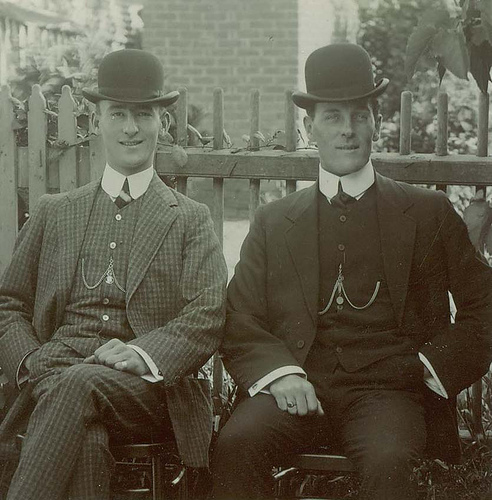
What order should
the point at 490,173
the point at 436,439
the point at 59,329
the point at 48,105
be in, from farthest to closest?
the point at 48,105, the point at 490,173, the point at 59,329, the point at 436,439

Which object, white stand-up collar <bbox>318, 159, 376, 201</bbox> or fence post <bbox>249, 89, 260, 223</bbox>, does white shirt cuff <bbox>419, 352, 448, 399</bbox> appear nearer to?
white stand-up collar <bbox>318, 159, 376, 201</bbox>

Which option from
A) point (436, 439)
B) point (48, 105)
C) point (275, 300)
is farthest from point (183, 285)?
point (48, 105)

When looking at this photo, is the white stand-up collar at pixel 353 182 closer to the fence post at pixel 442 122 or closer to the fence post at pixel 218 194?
the fence post at pixel 442 122

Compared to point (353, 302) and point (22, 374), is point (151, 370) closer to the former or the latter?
point (22, 374)

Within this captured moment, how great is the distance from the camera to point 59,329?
340 cm

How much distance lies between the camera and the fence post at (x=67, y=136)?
4.19 m

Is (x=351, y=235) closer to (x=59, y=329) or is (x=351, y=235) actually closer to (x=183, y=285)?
(x=183, y=285)

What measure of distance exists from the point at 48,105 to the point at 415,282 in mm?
2331

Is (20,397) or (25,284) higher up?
(25,284)

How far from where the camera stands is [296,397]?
3.09 metres

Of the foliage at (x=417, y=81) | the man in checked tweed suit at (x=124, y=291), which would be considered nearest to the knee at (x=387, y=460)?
the man in checked tweed suit at (x=124, y=291)

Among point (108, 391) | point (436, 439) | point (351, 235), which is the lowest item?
point (436, 439)

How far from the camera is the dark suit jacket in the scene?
320 centimetres

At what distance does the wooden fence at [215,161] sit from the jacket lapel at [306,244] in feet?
1.74
